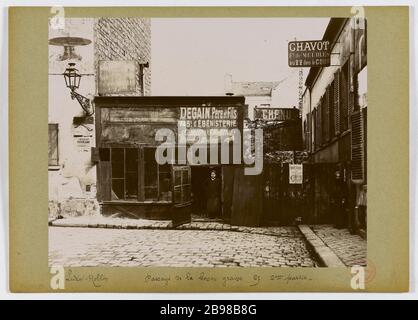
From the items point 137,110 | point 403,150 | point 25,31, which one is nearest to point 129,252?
point 137,110

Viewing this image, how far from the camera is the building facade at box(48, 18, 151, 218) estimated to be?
20.5 feet

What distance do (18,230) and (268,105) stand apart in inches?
128

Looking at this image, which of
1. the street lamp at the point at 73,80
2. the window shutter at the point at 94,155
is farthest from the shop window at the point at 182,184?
the street lamp at the point at 73,80

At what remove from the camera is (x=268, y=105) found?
643 cm

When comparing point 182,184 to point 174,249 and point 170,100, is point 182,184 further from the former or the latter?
point 174,249

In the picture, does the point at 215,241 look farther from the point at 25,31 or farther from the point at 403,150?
the point at 25,31

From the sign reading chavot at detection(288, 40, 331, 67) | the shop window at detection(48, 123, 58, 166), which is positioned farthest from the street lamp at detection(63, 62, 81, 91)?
the sign reading chavot at detection(288, 40, 331, 67)

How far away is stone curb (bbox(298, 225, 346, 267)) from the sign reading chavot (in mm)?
2029

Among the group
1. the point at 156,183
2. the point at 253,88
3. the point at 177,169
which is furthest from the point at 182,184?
the point at 253,88

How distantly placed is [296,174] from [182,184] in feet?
5.38

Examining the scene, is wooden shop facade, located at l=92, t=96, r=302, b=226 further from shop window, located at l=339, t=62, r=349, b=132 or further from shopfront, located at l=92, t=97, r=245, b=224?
shop window, located at l=339, t=62, r=349, b=132

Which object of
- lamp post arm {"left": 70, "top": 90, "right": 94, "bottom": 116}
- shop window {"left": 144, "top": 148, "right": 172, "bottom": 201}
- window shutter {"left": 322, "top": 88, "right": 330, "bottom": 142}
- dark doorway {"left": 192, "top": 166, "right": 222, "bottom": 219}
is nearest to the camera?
lamp post arm {"left": 70, "top": 90, "right": 94, "bottom": 116}

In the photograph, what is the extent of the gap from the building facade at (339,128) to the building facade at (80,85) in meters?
2.14

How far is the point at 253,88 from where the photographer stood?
634 centimetres
